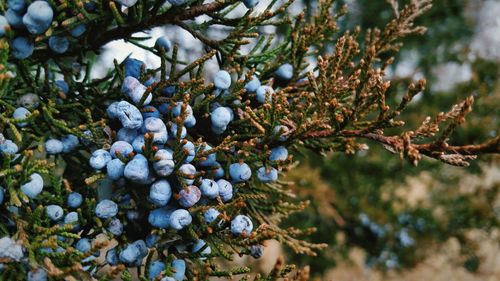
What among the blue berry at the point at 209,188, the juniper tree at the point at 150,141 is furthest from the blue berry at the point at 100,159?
the blue berry at the point at 209,188

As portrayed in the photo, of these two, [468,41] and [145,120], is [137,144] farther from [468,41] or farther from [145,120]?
[468,41]

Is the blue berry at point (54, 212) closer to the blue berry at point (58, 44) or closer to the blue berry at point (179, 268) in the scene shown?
the blue berry at point (179, 268)

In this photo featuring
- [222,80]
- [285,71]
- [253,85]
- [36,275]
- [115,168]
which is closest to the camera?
[36,275]

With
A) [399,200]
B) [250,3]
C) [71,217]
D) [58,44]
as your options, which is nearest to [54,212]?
[71,217]

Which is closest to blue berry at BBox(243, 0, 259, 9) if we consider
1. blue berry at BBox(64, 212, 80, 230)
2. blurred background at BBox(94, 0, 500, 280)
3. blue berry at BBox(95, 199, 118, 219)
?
blue berry at BBox(95, 199, 118, 219)

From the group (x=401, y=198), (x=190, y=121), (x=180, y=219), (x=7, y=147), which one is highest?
(x=190, y=121)

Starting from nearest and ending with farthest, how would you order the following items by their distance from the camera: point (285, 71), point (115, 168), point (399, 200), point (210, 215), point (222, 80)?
point (115, 168)
point (210, 215)
point (222, 80)
point (285, 71)
point (399, 200)

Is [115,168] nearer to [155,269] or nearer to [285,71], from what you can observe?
[155,269]

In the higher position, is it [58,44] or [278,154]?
[58,44]
